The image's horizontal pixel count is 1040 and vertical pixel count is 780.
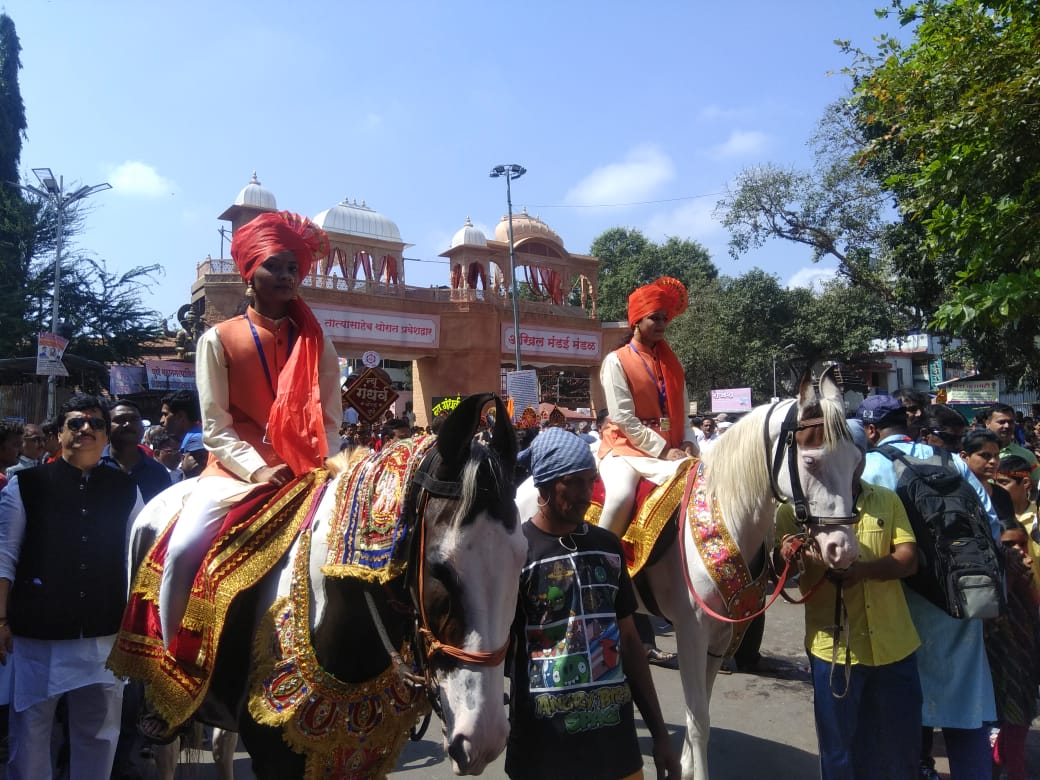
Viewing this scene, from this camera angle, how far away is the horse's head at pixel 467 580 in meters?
1.95

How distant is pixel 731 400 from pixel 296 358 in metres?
20.7

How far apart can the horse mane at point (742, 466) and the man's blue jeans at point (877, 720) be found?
3.05 feet

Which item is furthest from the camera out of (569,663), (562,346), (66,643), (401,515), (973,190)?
(562,346)

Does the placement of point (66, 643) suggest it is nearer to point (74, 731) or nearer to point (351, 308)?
point (74, 731)

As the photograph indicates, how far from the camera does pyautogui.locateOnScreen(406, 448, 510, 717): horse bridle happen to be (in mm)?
1978

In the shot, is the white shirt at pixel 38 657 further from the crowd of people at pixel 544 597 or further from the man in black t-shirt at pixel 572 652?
the man in black t-shirt at pixel 572 652

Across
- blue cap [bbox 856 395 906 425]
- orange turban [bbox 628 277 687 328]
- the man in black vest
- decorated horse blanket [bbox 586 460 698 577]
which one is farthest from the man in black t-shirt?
blue cap [bbox 856 395 906 425]

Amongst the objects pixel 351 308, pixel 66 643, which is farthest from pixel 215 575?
pixel 351 308

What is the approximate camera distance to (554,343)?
27750 millimetres

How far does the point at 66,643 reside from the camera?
3.56 m

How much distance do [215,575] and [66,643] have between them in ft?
5.17

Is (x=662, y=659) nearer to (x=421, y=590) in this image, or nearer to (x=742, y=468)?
(x=742, y=468)

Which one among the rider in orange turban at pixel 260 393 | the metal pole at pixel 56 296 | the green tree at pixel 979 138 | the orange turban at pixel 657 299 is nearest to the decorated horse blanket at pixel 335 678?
the rider in orange turban at pixel 260 393

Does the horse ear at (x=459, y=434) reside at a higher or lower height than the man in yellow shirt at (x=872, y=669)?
higher
